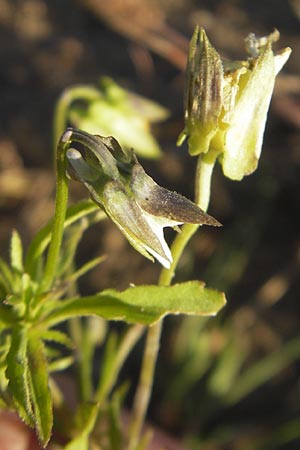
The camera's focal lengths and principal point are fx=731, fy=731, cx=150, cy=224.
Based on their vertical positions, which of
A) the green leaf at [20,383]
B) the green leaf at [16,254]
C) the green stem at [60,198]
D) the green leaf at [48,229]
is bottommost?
the green leaf at [20,383]

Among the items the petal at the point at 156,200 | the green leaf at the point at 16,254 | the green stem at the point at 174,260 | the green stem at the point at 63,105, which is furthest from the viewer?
the green stem at the point at 63,105

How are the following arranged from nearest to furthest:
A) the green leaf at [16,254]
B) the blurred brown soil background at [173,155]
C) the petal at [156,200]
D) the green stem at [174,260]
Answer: the petal at [156,200] < the green stem at [174,260] < the green leaf at [16,254] < the blurred brown soil background at [173,155]

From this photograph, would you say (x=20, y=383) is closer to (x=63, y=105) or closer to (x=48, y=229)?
(x=48, y=229)

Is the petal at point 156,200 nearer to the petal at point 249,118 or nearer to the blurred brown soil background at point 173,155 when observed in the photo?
the petal at point 249,118

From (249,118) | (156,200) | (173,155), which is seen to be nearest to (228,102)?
(249,118)

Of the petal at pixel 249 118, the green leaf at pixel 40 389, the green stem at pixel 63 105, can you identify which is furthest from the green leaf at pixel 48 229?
the green stem at pixel 63 105

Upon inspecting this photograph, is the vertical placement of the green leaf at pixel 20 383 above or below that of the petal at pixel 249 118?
below

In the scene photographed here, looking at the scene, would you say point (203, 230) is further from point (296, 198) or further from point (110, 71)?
point (110, 71)
